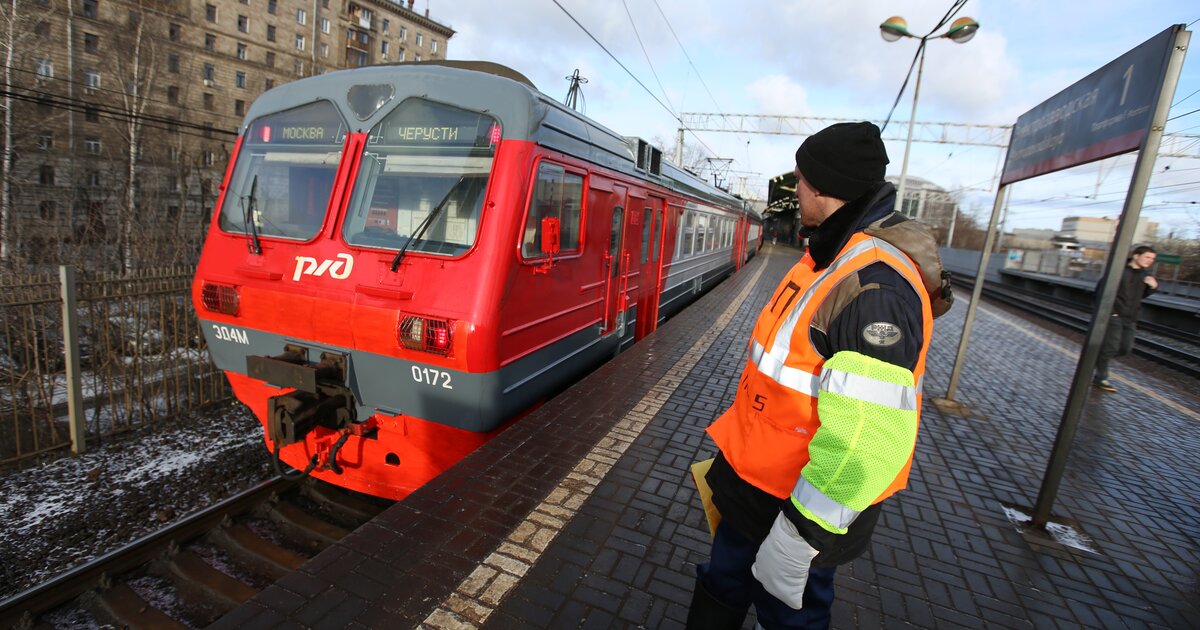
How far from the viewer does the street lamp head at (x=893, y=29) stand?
11.3 metres

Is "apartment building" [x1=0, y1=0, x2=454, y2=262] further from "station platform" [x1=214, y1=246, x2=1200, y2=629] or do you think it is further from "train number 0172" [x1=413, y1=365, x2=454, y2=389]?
"station platform" [x1=214, y1=246, x2=1200, y2=629]

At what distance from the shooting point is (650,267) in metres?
7.75

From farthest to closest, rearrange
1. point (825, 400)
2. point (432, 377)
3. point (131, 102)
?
point (131, 102)
point (432, 377)
point (825, 400)

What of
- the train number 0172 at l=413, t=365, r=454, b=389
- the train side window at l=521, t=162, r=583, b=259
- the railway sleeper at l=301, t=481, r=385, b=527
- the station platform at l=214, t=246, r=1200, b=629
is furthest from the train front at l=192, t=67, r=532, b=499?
the station platform at l=214, t=246, r=1200, b=629

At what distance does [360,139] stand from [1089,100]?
17.5ft

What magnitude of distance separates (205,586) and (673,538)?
2.76 m

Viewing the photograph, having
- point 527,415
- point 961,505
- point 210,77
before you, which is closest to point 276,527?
point 527,415

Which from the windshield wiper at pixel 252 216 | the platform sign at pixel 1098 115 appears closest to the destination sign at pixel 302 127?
Answer: the windshield wiper at pixel 252 216

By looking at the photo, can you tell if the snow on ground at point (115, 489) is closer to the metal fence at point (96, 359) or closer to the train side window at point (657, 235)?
the metal fence at point (96, 359)

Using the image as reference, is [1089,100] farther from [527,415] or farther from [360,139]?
[360,139]

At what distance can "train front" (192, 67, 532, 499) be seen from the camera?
350cm

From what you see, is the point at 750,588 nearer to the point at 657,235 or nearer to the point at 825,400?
the point at 825,400

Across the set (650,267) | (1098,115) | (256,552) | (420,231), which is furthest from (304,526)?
(1098,115)

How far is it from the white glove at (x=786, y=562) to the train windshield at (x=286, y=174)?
369 centimetres
